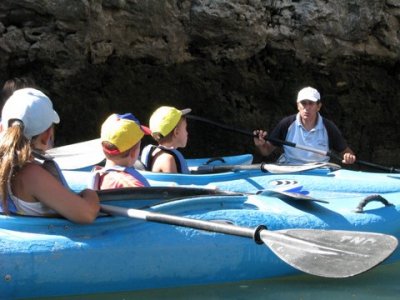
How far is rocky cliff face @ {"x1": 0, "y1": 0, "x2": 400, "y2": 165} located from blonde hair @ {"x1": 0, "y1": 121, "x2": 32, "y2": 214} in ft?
11.7

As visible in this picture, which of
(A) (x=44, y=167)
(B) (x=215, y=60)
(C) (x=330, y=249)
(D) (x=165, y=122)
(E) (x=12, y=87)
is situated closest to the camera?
(C) (x=330, y=249)

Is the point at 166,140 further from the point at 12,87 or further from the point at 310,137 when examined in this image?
the point at 310,137

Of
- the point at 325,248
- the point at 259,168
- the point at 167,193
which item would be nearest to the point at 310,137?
the point at 259,168

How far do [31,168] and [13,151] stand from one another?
11 centimetres

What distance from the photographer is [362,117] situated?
859cm

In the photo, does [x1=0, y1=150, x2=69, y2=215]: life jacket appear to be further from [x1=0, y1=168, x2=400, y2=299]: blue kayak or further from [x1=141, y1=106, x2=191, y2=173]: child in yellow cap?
[x1=141, y1=106, x2=191, y2=173]: child in yellow cap

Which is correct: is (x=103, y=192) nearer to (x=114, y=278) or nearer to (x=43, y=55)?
(x=114, y=278)

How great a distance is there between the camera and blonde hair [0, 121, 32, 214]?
3.19 metres

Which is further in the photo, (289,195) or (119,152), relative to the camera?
(289,195)

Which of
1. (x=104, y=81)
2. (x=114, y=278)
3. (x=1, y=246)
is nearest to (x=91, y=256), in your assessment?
(x=114, y=278)

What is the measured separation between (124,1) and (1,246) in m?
3.87

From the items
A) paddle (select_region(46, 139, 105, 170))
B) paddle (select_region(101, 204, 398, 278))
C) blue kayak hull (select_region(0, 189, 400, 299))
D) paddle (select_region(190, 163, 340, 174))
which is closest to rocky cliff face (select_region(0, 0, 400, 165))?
paddle (select_region(46, 139, 105, 170))

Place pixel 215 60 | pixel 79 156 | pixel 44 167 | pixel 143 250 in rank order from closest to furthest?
pixel 44 167 < pixel 143 250 < pixel 79 156 < pixel 215 60

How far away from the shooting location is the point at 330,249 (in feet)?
10.1
